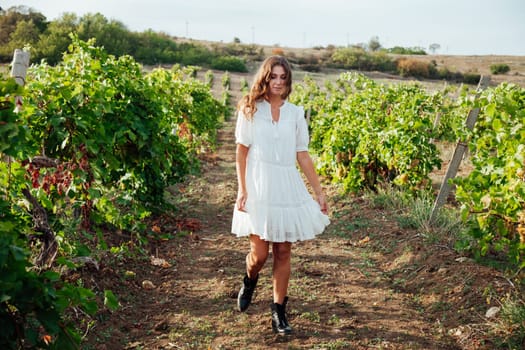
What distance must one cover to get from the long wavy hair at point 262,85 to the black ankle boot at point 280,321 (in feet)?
4.27

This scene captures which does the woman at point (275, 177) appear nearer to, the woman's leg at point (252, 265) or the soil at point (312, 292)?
the woman's leg at point (252, 265)

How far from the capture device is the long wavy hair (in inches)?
130

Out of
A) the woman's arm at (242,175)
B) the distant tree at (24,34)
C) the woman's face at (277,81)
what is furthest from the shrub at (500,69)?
the woman's arm at (242,175)

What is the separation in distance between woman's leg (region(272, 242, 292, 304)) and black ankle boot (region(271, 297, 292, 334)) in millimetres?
47

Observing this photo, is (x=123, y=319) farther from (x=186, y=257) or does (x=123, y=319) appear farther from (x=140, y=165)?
(x=140, y=165)

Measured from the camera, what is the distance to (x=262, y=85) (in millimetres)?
3340

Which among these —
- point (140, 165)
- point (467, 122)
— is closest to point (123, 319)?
→ point (140, 165)

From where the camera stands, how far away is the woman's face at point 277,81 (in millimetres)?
3289

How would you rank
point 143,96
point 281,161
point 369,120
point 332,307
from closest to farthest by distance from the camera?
point 281,161 < point 332,307 < point 143,96 < point 369,120

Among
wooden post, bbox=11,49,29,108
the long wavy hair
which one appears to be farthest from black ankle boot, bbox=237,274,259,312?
wooden post, bbox=11,49,29,108

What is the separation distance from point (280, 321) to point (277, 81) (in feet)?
5.28

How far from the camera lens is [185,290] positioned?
14.1ft

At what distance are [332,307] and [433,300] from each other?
85 cm

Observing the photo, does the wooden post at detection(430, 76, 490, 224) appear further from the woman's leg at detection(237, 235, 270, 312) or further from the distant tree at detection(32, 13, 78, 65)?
the distant tree at detection(32, 13, 78, 65)
